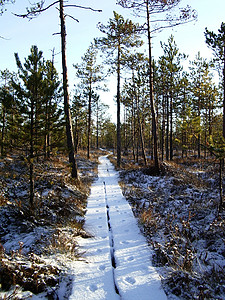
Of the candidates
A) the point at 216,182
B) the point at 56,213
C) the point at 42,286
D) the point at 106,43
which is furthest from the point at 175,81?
the point at 42,286

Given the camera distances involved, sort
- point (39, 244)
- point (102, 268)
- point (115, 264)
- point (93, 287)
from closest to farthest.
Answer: point (93, 287), point (102, 268), point (115, 264), point (39, 244)

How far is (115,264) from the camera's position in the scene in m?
3.54

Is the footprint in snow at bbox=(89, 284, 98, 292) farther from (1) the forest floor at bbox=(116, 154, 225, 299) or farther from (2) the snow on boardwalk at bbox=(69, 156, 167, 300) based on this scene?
(1) the forest floor at bbox=(116, 154, 225, 299)

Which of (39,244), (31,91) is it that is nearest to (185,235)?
(39,244)

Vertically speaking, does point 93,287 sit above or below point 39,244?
below

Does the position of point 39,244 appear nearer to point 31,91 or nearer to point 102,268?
point 102,268

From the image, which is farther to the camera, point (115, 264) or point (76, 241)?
point (76, 241)

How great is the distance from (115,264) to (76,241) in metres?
1.25

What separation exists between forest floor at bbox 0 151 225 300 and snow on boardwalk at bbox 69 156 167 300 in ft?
0.44

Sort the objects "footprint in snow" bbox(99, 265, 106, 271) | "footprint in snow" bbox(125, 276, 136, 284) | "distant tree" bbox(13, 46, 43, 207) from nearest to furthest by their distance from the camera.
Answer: "footprint in snow" bbox(125, 276, 136, 284) → "footprint in snow" bbox(99, 265, 106, 271) → "distant tree" bbox(13, 46, 43, 207)

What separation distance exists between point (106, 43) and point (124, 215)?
12.0m

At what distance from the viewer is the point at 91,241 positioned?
4.42 m

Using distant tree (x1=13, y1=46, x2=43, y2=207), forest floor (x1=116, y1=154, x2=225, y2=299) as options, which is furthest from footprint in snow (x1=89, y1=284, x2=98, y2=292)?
distant tree (x1=13, y1=46, x2=43, y2=207)

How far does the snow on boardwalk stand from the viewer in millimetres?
2826
